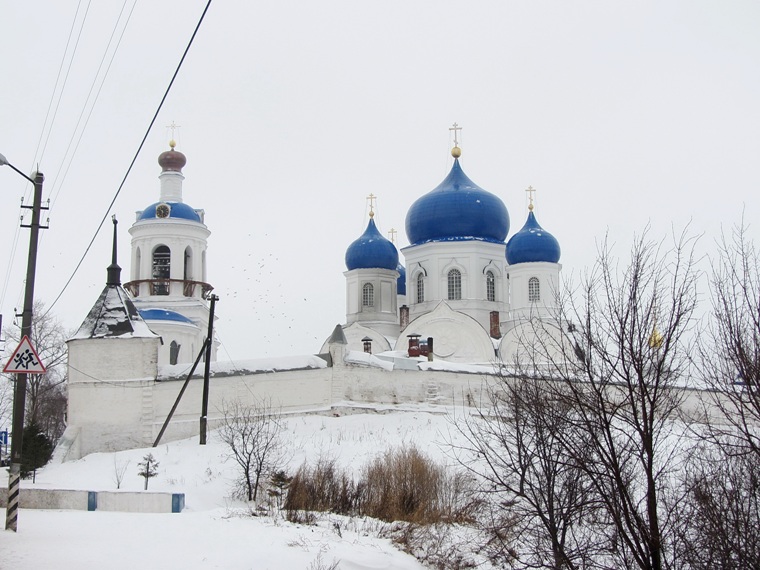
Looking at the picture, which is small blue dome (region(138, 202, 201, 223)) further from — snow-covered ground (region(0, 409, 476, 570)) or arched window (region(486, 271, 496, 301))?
snow-covered ground (region(0, 409, 476, 570))

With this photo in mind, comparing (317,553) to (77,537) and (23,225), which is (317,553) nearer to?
(77,537)

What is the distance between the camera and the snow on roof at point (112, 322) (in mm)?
23000

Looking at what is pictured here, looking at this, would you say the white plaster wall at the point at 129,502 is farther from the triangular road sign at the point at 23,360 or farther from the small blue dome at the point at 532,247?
the small blue dome at the point at 532,247

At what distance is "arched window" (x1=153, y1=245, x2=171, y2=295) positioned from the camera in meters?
30.8

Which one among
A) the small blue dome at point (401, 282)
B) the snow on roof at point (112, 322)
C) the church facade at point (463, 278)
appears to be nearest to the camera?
the snow on roof at point (112, 322)

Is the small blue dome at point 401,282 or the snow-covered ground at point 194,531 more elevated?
the small blue dome at point 401,282

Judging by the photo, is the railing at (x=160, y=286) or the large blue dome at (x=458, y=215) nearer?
the railing at (x=160, y=286)

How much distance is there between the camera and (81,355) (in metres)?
22.8

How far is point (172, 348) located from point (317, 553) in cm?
1873

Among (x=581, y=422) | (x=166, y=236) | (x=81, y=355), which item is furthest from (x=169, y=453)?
(x=581, y=422)

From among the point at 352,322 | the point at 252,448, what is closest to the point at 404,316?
the point at 352,322

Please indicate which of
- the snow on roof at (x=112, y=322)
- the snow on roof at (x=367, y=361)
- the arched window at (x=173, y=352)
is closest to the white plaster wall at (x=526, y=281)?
the snow on roof at (x=367, y=361)

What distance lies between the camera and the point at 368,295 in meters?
35.8

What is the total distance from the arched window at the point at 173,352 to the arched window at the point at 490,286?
10.5 m
